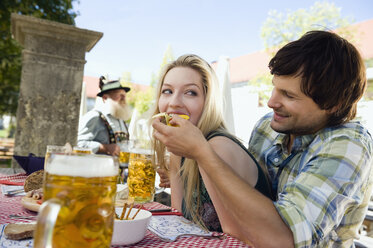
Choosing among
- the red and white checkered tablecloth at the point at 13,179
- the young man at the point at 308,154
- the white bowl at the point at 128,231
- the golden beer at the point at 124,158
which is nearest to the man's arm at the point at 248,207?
the young man at the point at 308,154

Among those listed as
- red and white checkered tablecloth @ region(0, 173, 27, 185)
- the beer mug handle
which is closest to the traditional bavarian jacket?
red and white checkered tablecloth @ region(0, 173, 27, 185)

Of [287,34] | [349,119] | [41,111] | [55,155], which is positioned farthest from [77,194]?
[287,34]

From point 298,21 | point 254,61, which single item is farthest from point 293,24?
point 254,61

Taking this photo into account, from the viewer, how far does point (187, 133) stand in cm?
146

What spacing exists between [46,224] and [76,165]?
19 centimetres

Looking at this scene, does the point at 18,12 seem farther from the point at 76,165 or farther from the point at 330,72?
the point at 76,165

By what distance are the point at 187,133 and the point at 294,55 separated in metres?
0.82

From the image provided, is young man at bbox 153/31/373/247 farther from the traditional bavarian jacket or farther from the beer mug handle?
the traditional bavarian jacket

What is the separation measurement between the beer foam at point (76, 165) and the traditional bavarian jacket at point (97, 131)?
425 centimetres

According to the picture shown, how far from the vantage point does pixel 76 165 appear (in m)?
0.73

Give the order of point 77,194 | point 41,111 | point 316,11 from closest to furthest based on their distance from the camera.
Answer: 1. point 77,194
2. point 41,111
3. point 316,11

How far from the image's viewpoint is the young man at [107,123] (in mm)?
4984

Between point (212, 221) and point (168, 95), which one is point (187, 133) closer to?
point (212, 221)

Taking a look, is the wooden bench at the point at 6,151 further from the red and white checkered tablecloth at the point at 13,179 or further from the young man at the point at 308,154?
the young man at the point at 308,154
